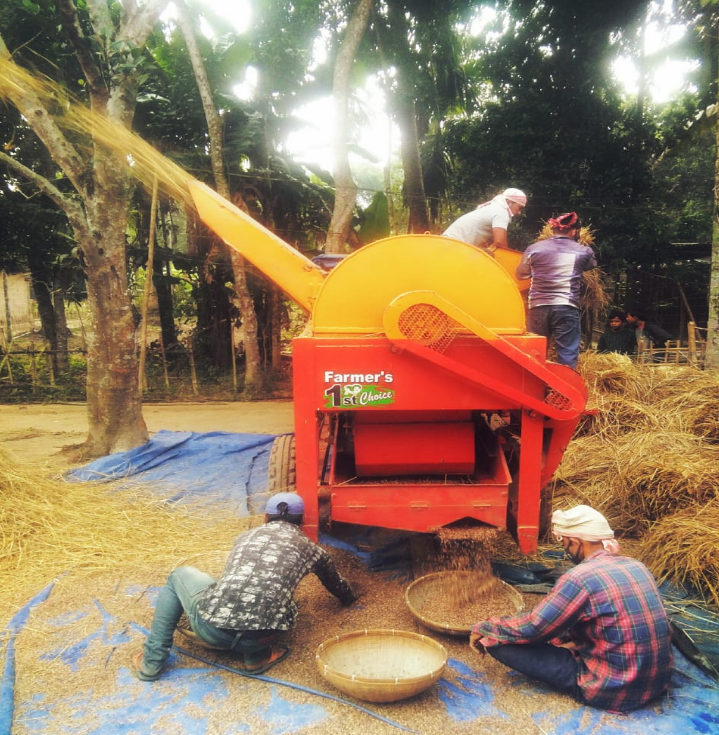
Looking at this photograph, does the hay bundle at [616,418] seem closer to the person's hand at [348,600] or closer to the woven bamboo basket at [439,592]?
the woven bamboo basket at [439,592]

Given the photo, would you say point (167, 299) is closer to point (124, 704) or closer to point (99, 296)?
point (99, 296)

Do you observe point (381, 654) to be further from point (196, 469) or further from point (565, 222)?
point (196, 469)

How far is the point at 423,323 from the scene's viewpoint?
3.17m

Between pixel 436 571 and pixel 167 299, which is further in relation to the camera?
pixel 167 299

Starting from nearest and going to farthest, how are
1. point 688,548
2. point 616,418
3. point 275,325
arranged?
point 688,548 → point 616,418 → point 275,325

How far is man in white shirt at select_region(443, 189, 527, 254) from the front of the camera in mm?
4195

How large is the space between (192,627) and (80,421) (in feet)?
23.7

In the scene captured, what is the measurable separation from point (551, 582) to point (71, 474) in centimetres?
458

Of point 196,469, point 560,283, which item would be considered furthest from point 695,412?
point 196,469

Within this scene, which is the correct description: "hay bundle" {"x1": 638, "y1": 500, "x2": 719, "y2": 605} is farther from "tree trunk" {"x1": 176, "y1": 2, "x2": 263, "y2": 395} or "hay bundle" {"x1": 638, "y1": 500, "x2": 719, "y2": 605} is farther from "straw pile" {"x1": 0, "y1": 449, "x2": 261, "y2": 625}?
"tree trunk" {"x1": 176, "y1": 2, "x2": 263, "y2": 395}

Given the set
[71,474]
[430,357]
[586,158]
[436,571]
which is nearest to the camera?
[430,357]

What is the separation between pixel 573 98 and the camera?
11516mm

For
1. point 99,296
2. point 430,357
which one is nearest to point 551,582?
point 430,357

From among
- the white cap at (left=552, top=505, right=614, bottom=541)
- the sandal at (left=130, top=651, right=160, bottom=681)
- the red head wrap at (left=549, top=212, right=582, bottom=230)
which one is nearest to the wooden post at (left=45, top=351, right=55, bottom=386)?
the sandal at (left=130, top=651, right=160, bottom=681)
